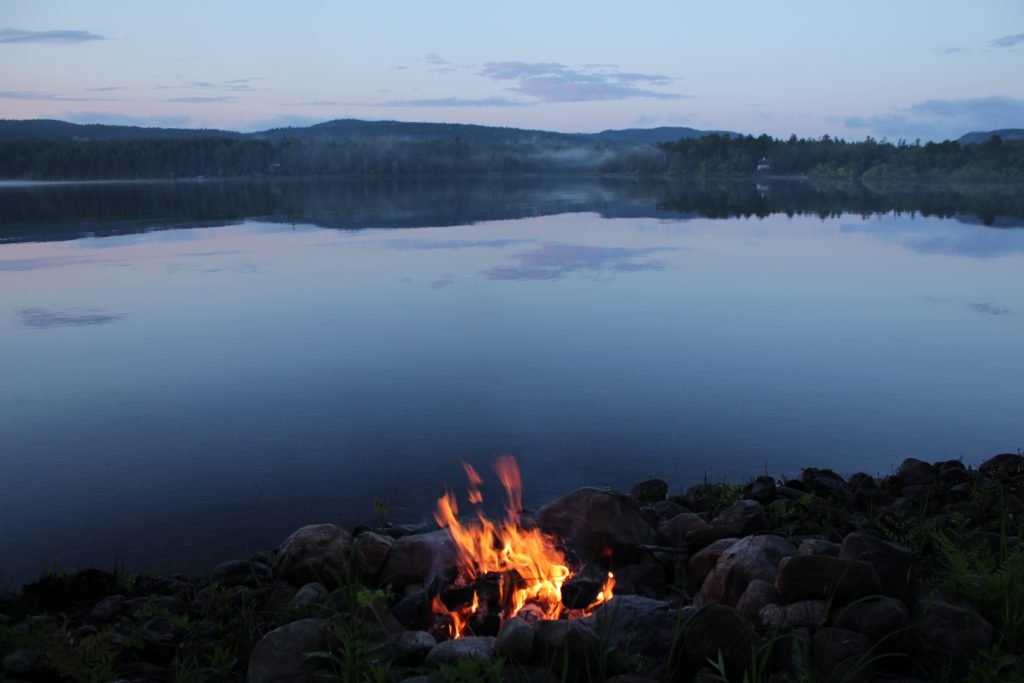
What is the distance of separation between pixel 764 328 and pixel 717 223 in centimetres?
3284

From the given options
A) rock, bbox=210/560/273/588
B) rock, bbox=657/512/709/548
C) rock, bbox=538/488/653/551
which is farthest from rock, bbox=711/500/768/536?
rock, bbox=210/560/273/588

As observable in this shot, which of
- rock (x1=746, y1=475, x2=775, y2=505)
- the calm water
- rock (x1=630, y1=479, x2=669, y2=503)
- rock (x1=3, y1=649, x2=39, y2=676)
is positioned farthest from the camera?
the calm water

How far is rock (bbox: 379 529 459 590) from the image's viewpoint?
7.66 meters

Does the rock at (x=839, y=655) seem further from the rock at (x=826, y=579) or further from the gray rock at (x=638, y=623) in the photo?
the gray rock at (x=638, y=623)

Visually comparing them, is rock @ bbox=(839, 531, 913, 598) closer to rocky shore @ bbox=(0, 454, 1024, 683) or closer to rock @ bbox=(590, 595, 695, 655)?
rocky shore @ bbox=(0, 454, 1024, 683)

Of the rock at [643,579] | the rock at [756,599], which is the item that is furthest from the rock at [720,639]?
the rock at [643,579]

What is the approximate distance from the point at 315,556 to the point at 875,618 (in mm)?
4840

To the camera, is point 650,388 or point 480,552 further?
point 650,388

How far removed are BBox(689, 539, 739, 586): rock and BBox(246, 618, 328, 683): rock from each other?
331 centimetres

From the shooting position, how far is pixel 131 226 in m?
49.5

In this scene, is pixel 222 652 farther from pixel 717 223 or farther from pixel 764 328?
pixel 717 223

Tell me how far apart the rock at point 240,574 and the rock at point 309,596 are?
0.67 metres

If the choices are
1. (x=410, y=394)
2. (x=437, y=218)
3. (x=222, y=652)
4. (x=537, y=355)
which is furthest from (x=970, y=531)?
(x=437, y=218)

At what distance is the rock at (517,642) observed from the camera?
5.73 m
